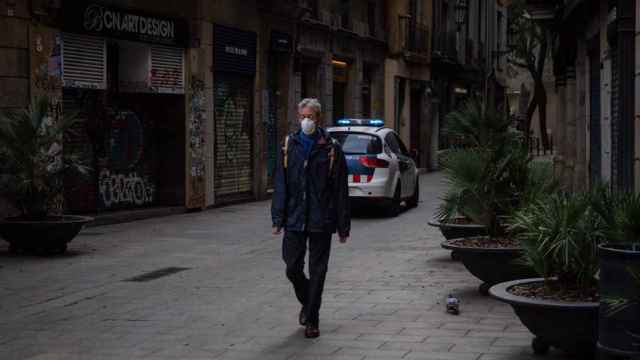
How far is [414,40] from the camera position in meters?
38.4

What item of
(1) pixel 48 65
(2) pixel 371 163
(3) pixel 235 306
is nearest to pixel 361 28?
(2) pixel 371 163

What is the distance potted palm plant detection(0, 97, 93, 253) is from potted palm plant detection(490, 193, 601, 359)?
7.43m

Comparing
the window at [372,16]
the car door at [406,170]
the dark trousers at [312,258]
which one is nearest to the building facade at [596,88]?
the dark trousers at [312,258]

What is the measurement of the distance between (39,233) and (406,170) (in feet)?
30.9

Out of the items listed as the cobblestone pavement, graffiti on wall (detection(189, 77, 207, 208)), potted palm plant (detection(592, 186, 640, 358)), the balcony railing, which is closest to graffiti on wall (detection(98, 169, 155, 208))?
graffiti on wall (detection(189, 77, 207, 208))

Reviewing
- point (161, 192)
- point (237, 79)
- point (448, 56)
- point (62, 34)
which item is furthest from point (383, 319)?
point (448, 56)

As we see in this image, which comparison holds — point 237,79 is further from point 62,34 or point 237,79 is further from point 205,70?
point 62,34

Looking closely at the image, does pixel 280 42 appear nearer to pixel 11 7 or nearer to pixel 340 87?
pixel 340 87

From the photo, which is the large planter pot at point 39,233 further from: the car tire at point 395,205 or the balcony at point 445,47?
the balcony at point 445,47

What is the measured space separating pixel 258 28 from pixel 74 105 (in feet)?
24.2

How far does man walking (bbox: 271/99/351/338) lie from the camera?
830 cm

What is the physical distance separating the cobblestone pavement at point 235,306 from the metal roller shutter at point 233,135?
6726mm

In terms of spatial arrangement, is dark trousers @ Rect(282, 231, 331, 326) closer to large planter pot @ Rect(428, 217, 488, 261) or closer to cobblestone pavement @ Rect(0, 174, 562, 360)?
cobblestone pavement @ Rect(0, 174, 562, 360)

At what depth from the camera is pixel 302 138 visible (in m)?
8.41
